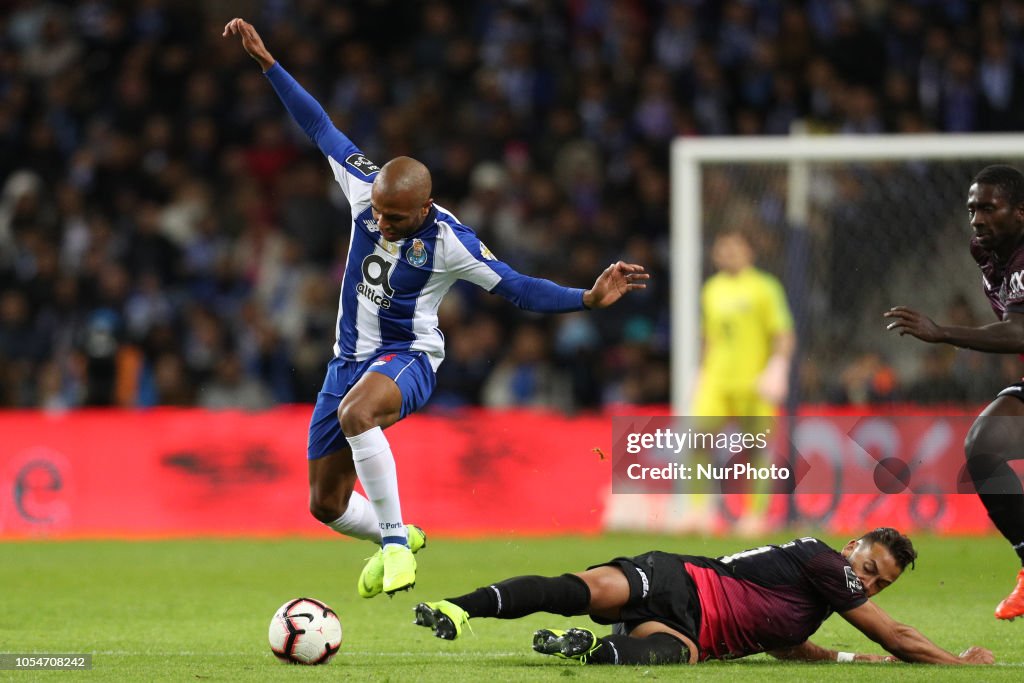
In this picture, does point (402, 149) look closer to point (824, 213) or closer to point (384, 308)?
point (824, 213)

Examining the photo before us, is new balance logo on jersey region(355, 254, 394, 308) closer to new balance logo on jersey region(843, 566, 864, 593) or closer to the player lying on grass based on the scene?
the player lying on grass

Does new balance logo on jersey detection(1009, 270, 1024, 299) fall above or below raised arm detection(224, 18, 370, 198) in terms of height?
below

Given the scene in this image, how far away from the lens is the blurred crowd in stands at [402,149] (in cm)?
1436

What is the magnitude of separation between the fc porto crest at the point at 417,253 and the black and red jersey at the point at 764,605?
6.30 ft

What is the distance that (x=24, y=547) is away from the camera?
1187 cm

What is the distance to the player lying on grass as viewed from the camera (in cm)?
598

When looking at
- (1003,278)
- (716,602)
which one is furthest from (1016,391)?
(716,602)

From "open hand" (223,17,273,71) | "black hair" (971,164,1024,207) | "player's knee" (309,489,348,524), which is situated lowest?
"player's knee" (309,489,348,524)

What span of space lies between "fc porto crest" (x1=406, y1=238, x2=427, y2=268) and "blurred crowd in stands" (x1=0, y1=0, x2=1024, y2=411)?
670 cm

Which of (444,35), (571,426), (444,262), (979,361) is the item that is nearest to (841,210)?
(979,361)

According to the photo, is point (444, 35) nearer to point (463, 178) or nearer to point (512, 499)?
point (463, 178)

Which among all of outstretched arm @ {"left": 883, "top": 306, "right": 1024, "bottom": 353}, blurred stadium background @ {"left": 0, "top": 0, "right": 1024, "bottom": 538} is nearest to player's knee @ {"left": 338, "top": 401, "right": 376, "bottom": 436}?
outstretched arm @ {"left": 883, "top": 306, "right": 1024, "bottom": 353}

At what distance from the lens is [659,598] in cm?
A: 615

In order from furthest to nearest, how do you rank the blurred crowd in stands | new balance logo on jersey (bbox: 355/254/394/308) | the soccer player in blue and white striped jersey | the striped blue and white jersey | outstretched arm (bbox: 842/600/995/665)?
the blurred crowd in stands → new balance logo on jersey (bbox: 355/254/394/308) → the striped blue and white jersey → the soccer player in blue and white striped jersey → outstretched arm (bbox: 842/600/995/665)
